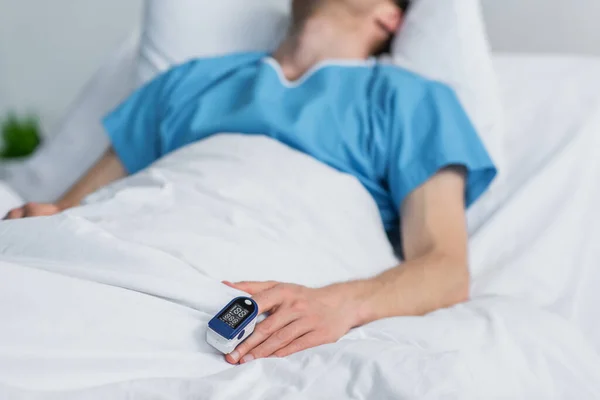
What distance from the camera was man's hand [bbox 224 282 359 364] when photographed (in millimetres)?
728

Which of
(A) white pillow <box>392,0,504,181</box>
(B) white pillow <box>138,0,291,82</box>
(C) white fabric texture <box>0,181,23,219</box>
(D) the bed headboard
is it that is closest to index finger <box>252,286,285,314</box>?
(C) white fabric texture <box>0,181,23,219</box>

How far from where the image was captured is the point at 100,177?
1323 millimetres

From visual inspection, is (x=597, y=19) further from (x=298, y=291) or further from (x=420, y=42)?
(x=298, y=291)

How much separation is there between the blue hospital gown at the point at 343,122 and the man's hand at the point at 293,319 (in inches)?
13.0

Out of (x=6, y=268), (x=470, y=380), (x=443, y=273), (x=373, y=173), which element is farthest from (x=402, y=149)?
(x=6, y=268)

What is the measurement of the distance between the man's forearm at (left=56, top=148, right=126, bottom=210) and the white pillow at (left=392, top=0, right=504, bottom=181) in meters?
0.62

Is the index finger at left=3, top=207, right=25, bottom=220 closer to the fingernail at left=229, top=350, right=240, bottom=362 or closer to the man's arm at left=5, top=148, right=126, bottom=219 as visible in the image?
the man's arm at left=5, top=148, right=126, bottom=219

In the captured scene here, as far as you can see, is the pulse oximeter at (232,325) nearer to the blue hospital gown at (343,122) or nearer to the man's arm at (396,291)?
the man's arm at (396,291)

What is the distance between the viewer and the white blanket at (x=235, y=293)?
0.63 metres

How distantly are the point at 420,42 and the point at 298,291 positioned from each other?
0.71 m

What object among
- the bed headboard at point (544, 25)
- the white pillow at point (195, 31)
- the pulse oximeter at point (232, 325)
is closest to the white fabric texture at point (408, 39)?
the white pillow at point (195, 31)

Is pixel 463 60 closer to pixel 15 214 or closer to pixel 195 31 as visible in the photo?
pixel 195 31

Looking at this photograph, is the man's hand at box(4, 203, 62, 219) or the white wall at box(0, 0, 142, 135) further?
the white wall at box(0, 0, 142, 135)

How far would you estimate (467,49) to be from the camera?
1.28 m
